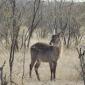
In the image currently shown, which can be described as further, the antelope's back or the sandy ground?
the antelope's back

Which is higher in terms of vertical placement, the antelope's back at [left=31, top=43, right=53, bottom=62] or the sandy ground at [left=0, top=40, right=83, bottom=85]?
the antelope's back at [left=31, top=43, right=53, bottom=62]

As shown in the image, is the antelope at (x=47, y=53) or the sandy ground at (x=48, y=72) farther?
the antelope at (x=47, y=53)

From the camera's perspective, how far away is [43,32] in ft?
75.8

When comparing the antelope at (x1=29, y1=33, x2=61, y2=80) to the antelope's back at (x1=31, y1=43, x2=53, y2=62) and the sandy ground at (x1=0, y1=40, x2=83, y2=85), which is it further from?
the sandy ground at (x1=0, y1=40, x2=83, y2=85)

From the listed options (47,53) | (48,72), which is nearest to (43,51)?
(47,53)

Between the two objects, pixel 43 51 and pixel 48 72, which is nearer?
pixel 43 51

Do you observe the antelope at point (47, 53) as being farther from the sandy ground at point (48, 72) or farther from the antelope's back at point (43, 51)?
the sandy ground at point (48, 72)

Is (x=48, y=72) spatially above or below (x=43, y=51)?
below

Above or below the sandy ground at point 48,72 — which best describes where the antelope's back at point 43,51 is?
above

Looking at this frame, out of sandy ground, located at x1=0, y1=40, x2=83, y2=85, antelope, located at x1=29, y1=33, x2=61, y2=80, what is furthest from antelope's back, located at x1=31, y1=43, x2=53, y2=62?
sandy ground, located at x1=0, y1=40, x2=83, y2=85

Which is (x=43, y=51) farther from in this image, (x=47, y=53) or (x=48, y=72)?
(x=48, y=72)

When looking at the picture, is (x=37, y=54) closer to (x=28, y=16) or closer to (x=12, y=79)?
(x=12, y=79)

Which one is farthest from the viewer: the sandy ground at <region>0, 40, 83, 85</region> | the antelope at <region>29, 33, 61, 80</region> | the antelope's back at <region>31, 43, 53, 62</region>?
the antelope's back at <region>31, 43, 53, 62</region>

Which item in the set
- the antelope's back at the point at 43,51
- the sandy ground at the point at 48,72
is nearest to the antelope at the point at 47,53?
the antelope's back at the point at 43,51
